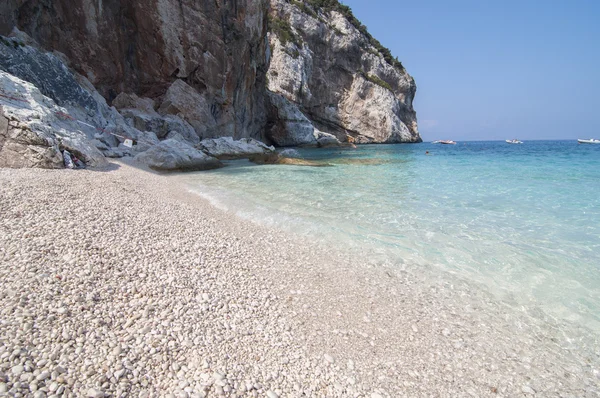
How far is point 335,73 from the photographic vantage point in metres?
57.8

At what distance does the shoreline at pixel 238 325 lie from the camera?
2211 millimetres

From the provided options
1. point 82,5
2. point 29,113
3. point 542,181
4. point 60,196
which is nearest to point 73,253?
point 60,196

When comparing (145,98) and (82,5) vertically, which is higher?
(82,5)

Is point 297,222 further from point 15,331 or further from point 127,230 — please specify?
point 15,331

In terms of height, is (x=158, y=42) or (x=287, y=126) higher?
(x=158, y=42)

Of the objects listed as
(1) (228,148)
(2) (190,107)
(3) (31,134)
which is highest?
(2) (190,107)

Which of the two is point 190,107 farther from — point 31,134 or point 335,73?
point 335,73

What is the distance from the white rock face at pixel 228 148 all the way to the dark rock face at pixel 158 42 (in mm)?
7354

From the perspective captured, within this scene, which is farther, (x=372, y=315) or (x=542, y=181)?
(x=542, y=181)

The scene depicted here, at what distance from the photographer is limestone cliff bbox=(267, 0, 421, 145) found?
49781 millimetres

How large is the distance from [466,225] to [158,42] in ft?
90.2

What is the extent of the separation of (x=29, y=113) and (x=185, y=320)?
34.1 ft

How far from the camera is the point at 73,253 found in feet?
11.4

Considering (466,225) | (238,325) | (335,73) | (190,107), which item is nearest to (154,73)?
(190,107)
